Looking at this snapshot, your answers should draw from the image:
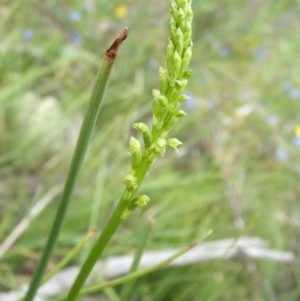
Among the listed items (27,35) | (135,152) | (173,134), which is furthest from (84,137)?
(27,35)

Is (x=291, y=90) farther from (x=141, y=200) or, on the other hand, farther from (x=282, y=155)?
(x=141, y=200)

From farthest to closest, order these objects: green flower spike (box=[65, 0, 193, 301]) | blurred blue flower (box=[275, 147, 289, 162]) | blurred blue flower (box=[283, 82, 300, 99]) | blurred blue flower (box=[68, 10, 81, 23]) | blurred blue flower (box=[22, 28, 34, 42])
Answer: blurred blue flower (box=[283, 82, 300, 99]) → blurred blue flower (box=[68, 10, 81, 23]) → blurred blue flower (box=[275, 147, 289, 162]) → blurred blue flower (box=[22, 28, 34, 42]) → green flower spike (box=[65, 0, 193, 301])

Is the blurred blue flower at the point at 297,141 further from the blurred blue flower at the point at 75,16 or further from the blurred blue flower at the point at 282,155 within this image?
the blurred blue flower at the point at 75,16

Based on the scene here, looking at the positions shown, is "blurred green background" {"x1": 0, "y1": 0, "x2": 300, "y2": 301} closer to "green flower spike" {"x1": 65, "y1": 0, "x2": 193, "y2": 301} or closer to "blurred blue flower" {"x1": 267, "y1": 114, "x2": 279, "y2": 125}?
"blurred blue flower" {"x1": 267, "y1": 114, "x2": 279, "y2": 125}

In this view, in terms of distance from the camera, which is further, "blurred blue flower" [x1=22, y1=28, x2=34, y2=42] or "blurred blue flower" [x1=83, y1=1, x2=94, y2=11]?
"blurred blue flower" [x1=83, y1=1, x2=94, y2=11]

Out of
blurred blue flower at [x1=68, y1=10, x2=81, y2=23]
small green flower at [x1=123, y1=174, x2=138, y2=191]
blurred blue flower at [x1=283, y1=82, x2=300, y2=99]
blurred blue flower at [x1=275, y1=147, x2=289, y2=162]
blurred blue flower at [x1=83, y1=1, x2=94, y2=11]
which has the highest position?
blurred blue flower at [x1=83, y1=1, x2=94, y2=11]

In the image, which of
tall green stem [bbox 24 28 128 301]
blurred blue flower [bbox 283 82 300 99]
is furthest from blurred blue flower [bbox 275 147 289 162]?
tall green stem [bbox 24 28 128 301]

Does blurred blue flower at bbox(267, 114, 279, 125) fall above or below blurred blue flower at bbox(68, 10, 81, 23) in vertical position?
below
